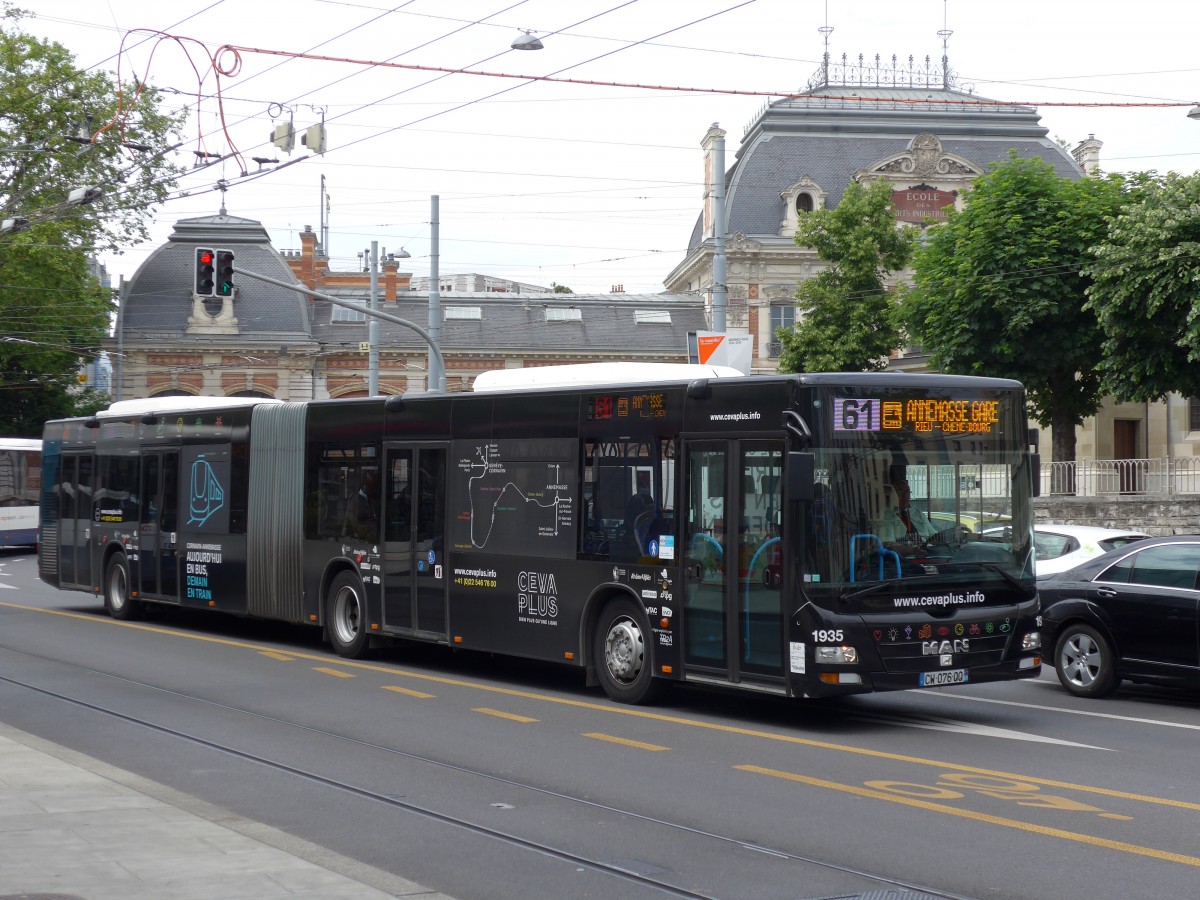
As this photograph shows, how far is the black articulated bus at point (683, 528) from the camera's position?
1144 centimetres

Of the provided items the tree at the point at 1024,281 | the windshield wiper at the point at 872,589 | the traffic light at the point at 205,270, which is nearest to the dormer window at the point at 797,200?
the tree at the point at 1024,281

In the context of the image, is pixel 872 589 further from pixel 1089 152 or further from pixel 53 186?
pixel 1089 152

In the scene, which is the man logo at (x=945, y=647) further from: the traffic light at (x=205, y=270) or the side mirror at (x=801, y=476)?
the traffic light at (x=205, y=270)

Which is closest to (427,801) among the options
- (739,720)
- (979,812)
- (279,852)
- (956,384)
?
(279,852)

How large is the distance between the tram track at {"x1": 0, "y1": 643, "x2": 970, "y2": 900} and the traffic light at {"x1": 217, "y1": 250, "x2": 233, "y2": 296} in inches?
454

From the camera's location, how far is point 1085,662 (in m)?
13.8

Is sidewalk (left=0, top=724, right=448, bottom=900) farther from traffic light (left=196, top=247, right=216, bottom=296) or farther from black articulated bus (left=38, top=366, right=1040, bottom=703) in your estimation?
traffic light (left=196, top=247, right=216, bottom=296)

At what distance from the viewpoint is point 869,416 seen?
1165cm

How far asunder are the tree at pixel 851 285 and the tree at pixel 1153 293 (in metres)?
17.4

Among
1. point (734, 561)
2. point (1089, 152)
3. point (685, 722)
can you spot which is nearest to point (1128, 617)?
point (734, 561)

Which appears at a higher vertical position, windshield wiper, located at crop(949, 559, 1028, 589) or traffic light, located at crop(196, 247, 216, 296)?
traffic light, located at crop(196, 247, 216, 296)

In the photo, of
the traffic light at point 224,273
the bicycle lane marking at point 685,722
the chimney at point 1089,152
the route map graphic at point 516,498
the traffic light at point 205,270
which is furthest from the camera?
the chimney at point 1089,152

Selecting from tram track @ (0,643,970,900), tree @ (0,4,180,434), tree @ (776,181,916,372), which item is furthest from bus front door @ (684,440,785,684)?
tree @ (776,181,916,372)

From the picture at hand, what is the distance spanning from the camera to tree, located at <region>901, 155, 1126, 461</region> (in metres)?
36.1
